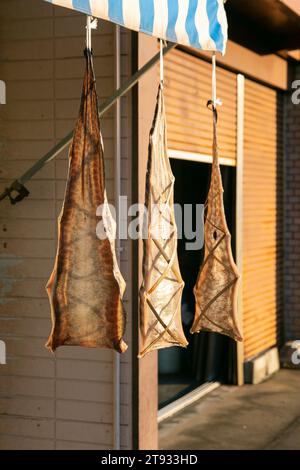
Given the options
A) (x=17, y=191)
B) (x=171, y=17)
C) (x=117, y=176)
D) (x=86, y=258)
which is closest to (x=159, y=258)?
(x=86, y=258)

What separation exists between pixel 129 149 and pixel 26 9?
5.05 feet

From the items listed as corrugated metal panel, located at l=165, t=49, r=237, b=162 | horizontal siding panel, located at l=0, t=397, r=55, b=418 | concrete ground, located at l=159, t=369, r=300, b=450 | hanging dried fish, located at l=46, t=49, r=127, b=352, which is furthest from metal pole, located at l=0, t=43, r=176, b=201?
concrete ground, located at l=159, t=369, r=300, b=450

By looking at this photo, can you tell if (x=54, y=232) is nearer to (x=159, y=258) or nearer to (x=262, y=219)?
(x=159, y=258)

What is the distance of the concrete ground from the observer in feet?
28.1

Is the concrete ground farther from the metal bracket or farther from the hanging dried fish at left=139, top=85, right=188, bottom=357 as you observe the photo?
the hanging dried fish at left=139, top=85, right=188, bottom=357

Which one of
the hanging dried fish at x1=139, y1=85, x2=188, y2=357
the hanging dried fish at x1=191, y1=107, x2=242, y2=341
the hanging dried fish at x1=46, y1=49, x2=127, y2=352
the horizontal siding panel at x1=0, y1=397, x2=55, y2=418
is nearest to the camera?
the hanging dried fish at x1=46, y1=49, x2=127, y2=352

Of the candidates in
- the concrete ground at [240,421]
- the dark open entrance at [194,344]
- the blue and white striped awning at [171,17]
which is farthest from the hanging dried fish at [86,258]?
the dark open entrance at [194,344]

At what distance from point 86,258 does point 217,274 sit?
46.8 inches

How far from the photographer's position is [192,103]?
916 centimetres

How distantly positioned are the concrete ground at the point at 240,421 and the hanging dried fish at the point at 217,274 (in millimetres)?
3365

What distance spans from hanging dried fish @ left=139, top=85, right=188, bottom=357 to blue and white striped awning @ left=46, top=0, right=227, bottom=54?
0.42 m

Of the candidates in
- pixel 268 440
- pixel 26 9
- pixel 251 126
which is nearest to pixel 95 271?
pixel 26 9

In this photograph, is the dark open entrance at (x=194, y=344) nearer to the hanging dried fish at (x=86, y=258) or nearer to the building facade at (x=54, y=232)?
the building facade at (x=54, y=232)

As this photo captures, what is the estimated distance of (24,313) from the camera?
7129 mm
